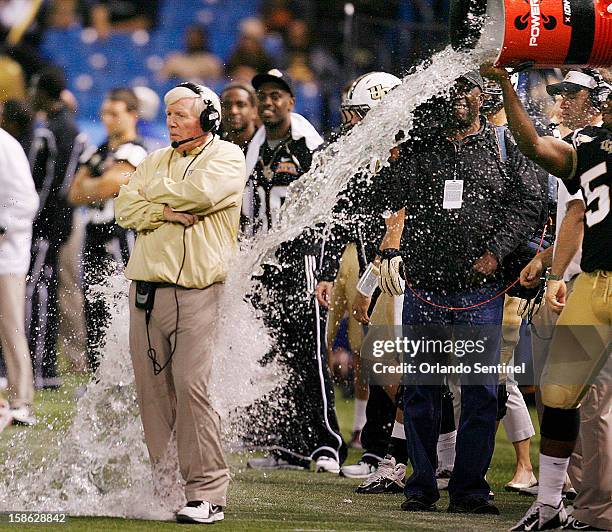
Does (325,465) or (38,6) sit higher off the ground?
(38,6)

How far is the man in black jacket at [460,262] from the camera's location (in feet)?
21.2

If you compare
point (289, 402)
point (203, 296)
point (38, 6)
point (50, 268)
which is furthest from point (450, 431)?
point (38, 6)

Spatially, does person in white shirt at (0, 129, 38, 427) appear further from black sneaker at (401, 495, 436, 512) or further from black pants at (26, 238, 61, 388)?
black sneaker at (401, 495, 436, 512)

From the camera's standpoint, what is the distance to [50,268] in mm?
11672

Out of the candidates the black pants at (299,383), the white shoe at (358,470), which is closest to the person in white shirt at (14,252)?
the black pants at (299,383)

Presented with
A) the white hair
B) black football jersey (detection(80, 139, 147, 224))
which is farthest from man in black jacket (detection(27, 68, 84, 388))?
the white hair

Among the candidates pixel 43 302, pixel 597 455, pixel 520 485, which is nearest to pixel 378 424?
pixel 520 485

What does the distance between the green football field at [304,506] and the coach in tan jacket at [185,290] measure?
28cm

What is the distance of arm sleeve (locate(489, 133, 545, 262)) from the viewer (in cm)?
662

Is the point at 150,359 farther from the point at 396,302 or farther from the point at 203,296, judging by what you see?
the point at 396,302

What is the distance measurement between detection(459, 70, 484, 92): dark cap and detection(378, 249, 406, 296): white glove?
852mm

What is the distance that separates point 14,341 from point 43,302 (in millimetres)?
1963

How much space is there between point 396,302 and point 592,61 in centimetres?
237

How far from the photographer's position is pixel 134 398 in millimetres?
6551
